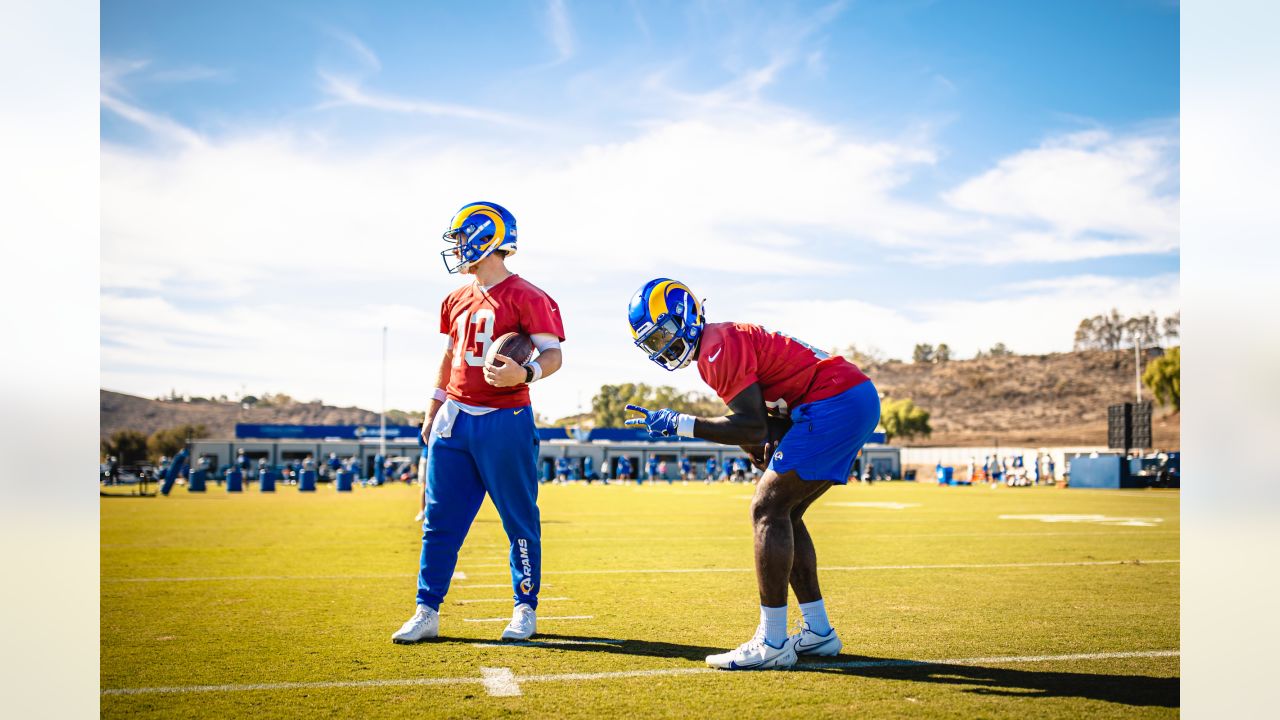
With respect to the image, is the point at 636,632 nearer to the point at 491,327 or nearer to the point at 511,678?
the point at 511,678

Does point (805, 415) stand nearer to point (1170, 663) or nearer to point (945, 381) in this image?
point (1170, 663)

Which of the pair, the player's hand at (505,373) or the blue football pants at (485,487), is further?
the blue football pants at (485,487)

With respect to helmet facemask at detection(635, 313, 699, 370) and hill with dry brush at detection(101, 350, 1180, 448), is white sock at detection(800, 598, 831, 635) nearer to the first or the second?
helmet facemask at detection(635, 313, 699, 370)

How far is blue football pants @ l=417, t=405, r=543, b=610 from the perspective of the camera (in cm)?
577

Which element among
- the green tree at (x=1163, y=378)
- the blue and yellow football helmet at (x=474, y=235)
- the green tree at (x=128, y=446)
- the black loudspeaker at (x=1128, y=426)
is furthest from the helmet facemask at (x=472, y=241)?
the green tree at (x=1163, y=378)

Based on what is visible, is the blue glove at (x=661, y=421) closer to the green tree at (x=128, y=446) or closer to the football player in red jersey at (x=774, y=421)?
the football player in red jersey at (x=774, y=421)

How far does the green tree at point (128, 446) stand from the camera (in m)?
86.9

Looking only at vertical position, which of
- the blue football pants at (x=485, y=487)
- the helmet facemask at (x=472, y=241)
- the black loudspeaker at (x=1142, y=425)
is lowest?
the black loudspeaker at (x=1142, y=425)

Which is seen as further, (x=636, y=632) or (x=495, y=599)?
(x=495, y=599)

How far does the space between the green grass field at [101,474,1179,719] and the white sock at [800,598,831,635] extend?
209 mm

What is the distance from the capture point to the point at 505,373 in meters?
5.52

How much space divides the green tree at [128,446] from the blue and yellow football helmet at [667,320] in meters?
92.7

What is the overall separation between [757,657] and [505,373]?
6.76 ft

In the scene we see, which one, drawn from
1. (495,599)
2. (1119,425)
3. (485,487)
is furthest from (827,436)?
(1119,425)
